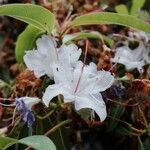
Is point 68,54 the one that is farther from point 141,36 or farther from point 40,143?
point 141,36

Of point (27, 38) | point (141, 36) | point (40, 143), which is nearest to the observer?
point (40, 143)

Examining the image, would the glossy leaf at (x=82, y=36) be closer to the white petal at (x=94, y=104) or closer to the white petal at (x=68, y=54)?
the white petal at (x=68, y=54)

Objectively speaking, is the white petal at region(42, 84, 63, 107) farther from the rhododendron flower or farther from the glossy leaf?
the glossy leaf

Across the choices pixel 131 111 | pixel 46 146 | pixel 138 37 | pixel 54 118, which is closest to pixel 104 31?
pixel 138 37

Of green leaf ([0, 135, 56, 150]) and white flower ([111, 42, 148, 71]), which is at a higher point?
white flower ([111, 42, 148, 71])

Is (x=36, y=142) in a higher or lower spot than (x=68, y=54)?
lower

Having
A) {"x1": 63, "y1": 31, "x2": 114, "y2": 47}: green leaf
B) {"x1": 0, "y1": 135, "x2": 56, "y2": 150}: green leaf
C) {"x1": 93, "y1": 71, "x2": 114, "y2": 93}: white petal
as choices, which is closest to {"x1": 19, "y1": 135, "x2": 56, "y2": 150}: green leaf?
{"x1": 0, "y1": 135, "x2": 56, "y2": 150}: green leaf

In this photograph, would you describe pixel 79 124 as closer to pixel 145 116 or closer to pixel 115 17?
pixel 145 116

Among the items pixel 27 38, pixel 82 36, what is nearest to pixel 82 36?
pixel 82 36
